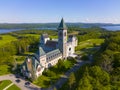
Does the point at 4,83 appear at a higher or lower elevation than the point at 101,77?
lower

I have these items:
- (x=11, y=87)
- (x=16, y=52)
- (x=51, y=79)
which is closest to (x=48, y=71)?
(x=51, y=79)

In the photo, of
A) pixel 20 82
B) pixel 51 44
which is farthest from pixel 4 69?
pixel 51 44

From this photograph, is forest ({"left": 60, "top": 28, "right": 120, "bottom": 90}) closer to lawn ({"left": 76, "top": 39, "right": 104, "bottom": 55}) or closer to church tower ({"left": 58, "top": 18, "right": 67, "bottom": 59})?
church tower ({"left": 58, "top": 18, "right": 67, "bottom": 59})

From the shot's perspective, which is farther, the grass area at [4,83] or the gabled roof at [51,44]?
the gabled roof at [51,44]

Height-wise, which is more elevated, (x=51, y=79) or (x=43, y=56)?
(x=43, y=56)

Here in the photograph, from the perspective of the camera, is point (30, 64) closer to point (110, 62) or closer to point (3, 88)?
point (3, 88)

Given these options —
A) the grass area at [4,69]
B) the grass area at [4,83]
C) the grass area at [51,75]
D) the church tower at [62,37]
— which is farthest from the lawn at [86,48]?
the grass area at [4,83]

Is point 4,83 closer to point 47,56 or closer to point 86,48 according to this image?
point 47,56

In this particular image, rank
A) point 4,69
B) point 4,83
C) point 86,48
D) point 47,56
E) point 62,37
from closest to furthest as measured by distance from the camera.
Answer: point 4,83
point 4,69
point 47,56
point 62,37
point 86,48

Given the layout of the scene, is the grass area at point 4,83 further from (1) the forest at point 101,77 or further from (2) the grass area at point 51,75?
(1) the forest at point 101,77
